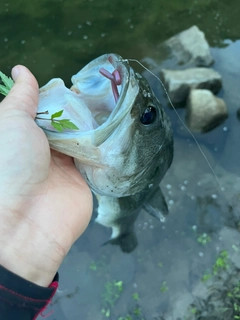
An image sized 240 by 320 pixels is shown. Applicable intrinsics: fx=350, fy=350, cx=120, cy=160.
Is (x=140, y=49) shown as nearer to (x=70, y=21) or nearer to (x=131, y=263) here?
(x=70, y=21)

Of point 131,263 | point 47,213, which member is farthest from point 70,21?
point 47,213

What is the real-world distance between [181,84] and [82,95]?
6.01 feet

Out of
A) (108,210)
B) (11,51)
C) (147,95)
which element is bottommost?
(108,210)

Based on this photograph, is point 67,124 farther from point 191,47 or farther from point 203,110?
point 191,47

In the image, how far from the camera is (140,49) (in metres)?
3.54

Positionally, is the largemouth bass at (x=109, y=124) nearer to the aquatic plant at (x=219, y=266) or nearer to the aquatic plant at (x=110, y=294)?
the aquatic plant at (x=110, y=294)

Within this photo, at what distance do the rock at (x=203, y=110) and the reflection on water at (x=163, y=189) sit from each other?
0.10m

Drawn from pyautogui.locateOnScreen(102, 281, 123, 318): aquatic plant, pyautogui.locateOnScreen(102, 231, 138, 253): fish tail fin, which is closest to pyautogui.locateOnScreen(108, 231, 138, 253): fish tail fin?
pyautogui.locateOnScreen(102, 231, 138, 253): fish tail fin

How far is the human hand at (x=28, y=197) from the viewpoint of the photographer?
126 cm

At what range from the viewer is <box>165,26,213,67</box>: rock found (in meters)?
3.39

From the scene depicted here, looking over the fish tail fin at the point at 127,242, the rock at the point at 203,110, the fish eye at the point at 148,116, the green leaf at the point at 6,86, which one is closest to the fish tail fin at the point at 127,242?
the fish tail fin at the point at 127,242

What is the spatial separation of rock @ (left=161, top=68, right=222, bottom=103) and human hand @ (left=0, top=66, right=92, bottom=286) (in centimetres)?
197

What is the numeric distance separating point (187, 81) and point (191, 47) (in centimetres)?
48

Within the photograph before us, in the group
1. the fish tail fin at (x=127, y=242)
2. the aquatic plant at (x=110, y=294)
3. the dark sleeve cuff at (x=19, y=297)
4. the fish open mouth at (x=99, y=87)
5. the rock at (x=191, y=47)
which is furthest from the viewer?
the rock at (x=191, y=47)
